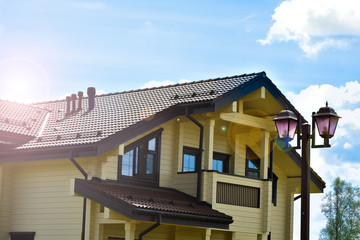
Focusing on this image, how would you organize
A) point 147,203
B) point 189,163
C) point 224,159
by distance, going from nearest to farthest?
1. point 147,203
2. point 189,163
3. point 224,159

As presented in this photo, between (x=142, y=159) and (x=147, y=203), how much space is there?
3013mm

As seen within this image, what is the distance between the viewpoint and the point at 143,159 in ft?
63.4

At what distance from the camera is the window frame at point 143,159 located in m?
18.8

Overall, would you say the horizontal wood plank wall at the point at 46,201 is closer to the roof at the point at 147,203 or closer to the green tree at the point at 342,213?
the roof at the point at 147,203

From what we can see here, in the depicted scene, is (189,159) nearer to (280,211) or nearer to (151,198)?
(151,198)

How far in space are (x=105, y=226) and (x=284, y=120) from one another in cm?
702

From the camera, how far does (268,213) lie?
2092cm

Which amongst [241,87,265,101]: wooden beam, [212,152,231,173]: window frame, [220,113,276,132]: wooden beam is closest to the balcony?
[212,152,231,173]: window frame

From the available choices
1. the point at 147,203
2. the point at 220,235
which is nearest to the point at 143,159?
the point at 147,203

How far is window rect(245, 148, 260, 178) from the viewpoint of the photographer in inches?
902

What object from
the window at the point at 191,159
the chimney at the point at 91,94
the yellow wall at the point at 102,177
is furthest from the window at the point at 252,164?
the chimney at the point at 91,94

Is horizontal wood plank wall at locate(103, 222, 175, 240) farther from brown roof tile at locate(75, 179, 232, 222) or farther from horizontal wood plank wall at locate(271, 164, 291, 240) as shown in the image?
horizontal wood plank wall at locate(271, 164, 291, 240)

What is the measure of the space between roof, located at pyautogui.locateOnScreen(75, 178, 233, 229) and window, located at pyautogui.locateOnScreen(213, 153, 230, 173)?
2822mm

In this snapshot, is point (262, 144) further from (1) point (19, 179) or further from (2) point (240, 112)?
(1) point (19, 179)
